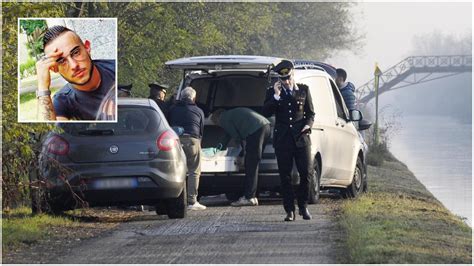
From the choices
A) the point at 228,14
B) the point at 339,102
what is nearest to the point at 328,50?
the point at 228,14

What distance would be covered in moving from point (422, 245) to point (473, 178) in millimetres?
24728

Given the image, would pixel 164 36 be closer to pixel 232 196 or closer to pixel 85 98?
pixel 232 196

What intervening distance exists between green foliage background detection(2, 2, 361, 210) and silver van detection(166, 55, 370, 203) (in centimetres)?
229

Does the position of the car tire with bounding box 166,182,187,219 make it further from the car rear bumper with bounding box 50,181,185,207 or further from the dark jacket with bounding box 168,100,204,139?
the dark jacket with bounding box 168,100,204,139

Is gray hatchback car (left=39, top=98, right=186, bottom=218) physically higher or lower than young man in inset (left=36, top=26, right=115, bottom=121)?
lower

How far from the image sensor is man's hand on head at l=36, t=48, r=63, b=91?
1512cm

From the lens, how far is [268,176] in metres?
18.2

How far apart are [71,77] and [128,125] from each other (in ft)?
4.24

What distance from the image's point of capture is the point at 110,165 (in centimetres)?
1591

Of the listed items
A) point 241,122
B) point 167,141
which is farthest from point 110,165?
point 241,122

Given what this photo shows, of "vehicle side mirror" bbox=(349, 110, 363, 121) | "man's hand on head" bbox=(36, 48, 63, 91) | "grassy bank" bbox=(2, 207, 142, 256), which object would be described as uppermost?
"man's hand on head" bbox=(36, 48, 63, 91)

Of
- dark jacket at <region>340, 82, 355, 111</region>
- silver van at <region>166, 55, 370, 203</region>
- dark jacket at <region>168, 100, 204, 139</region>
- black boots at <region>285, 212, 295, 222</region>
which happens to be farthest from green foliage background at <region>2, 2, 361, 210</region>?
dark jacket at <region>340, 82, 355, 111</region>

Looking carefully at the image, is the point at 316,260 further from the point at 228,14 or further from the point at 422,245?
the point at 228,14

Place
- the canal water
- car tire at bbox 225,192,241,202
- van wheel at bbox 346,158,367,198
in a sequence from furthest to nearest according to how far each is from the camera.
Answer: the canal water
van wheel at bbox 346,158,367,198
car tire at bbox 225,192,241,202
